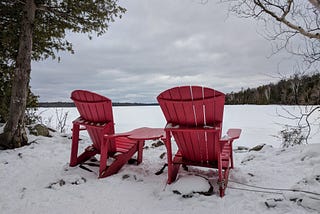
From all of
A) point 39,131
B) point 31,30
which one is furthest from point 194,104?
point 39,131

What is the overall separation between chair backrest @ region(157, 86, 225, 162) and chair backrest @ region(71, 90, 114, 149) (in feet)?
2.65

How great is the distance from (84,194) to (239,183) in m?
1.80

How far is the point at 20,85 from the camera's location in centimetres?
402

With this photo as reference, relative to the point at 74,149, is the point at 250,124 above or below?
below

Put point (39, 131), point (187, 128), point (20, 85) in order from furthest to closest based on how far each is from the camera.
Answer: point (39, 131), point (20, 85), point (187, 128)

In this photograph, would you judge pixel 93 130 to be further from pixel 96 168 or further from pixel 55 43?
pixel 55 43

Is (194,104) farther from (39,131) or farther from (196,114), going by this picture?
(39,131)

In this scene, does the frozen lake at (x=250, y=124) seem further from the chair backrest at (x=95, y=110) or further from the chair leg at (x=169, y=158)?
the chair backrest at (x=95, y=110)

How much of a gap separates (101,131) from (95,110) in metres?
0.29

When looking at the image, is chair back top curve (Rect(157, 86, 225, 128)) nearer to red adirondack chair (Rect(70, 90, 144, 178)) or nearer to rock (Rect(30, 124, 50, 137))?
red adirondack chair (Rect(70, 90, 144, 178))

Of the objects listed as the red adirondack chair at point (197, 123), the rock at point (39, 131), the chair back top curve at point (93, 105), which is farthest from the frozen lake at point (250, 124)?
the chair back top curve at point (93, 105)

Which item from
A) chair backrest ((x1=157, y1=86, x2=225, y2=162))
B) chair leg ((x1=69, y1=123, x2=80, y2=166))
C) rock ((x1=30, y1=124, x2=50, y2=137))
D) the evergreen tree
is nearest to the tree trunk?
the evergreen tree

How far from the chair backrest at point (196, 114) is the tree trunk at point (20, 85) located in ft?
10.3

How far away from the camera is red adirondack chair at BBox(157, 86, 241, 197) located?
7.21 ft
